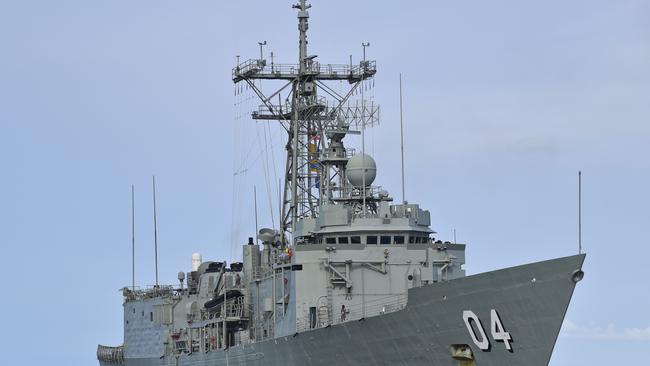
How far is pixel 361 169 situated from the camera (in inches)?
1778

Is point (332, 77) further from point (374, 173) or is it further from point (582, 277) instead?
point (582, 277)

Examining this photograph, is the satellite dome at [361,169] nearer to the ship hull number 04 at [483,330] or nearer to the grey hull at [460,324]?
the grey hull at [460,324]

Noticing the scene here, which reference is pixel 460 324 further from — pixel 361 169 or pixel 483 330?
pixel 361 169

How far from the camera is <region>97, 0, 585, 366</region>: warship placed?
35750 mm

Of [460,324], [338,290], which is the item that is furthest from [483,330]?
[338,290]

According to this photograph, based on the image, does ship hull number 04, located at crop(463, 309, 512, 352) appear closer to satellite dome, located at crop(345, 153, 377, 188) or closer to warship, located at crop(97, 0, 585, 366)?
warship, located at crop(97, 0, 585, 366)

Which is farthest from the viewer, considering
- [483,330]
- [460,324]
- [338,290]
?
[338,290]

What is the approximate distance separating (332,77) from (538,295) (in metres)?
21.0

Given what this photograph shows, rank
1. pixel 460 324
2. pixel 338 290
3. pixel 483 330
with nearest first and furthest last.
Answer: pixel 483 330 < pixel 460 324 < pixel 338 290

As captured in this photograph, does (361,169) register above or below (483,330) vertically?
above

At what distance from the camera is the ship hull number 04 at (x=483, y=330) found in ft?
117

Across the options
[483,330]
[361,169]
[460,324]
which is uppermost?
[361,169]

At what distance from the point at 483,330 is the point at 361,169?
1024 cm

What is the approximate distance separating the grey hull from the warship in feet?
0.12
